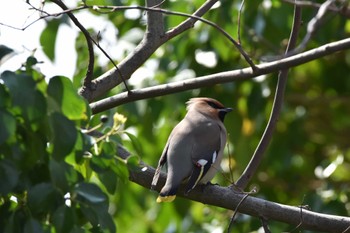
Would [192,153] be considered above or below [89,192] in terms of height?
below

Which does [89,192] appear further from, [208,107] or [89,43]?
[208,107]

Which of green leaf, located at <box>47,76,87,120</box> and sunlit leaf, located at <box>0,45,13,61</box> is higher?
sunlit leaf, located at <box>0,45,13,61</box>

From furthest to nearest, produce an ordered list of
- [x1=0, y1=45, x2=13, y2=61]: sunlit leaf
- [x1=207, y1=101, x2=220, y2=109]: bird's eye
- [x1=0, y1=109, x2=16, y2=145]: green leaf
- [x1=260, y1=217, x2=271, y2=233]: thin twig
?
1. [x1=207, y1=101, x2=220, y2=109]: bird's eye
2. [x1=260, y1=217, x2=271, y2=233]: thin twig
3. [x1=0, y1=45, x2=13, y2=61]: sunlit leaf
4. [x1=0, y1=109, x2=16, y2=145]: green leaf

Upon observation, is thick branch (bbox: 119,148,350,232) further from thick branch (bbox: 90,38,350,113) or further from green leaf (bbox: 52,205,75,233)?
green leaf (bbox: 52,205,75,233)

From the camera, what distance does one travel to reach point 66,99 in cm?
311

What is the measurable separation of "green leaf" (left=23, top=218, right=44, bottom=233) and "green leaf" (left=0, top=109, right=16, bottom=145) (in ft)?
0.95

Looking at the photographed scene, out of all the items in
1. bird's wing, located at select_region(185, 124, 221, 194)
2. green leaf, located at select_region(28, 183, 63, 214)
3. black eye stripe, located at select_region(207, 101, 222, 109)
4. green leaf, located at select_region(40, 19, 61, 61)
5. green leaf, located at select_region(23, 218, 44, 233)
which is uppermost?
green leaf, located at select_region(28, 183, 63, 214)

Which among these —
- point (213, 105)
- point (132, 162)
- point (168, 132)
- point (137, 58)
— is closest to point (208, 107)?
point (213, 105)

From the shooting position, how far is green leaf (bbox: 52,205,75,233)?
3.05 m

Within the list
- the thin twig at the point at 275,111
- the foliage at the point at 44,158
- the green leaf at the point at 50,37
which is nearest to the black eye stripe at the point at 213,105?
the green leaf at the point at 50,37

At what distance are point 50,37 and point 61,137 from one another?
348 centimetres

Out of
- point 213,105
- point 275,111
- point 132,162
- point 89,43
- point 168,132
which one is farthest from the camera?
point 168,132

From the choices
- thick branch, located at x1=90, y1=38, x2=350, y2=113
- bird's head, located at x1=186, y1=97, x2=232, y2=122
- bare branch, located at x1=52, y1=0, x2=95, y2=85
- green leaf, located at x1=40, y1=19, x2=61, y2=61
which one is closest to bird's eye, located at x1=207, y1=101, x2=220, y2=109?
bird's head, located at x1=186, y1=97, x2=232, y2=122

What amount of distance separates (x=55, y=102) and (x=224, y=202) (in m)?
1.74
